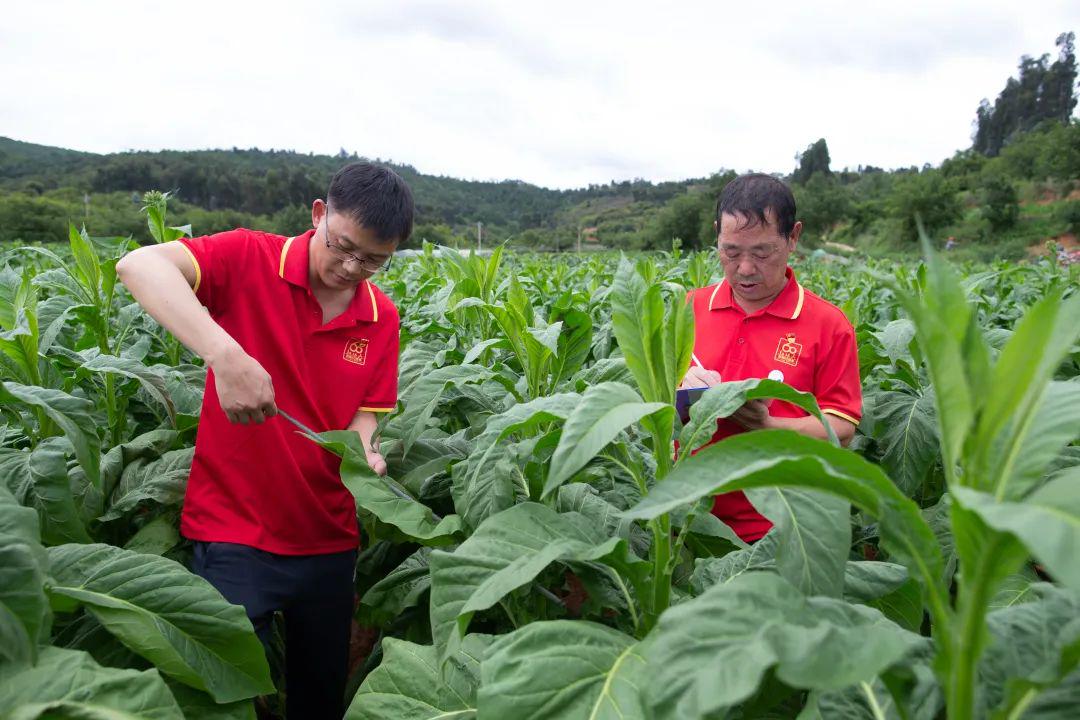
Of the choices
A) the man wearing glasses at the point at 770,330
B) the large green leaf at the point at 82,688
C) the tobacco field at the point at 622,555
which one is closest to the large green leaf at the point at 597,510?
the tobacco field at the point at 622,555

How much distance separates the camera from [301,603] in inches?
98.5

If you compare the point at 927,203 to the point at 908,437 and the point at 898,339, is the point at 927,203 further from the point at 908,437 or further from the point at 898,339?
the point at 908,437

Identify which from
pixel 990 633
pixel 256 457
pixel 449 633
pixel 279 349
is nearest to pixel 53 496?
pixel 256 457

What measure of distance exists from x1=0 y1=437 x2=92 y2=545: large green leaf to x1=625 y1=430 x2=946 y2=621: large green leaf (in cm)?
152

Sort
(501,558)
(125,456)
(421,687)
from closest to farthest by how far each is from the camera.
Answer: (501,558), (421,687), (125,456)

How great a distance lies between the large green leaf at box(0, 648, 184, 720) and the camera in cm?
102

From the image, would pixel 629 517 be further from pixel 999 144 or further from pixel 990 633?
pixel 999 144

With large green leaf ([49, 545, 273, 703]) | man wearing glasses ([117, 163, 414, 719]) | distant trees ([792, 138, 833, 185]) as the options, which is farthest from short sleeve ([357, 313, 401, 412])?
distant trees ([792, 138, 833, 185])

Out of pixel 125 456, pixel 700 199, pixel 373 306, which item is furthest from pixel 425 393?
pixel 700 199

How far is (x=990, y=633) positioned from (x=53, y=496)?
1.97 metres

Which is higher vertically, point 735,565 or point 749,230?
point 749,230

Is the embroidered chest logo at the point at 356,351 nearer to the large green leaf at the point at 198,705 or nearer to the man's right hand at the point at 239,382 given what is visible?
the man's right hand at the point at 239,382

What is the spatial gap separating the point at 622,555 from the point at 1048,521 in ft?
2.38

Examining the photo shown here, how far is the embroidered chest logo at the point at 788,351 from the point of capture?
2.74m
